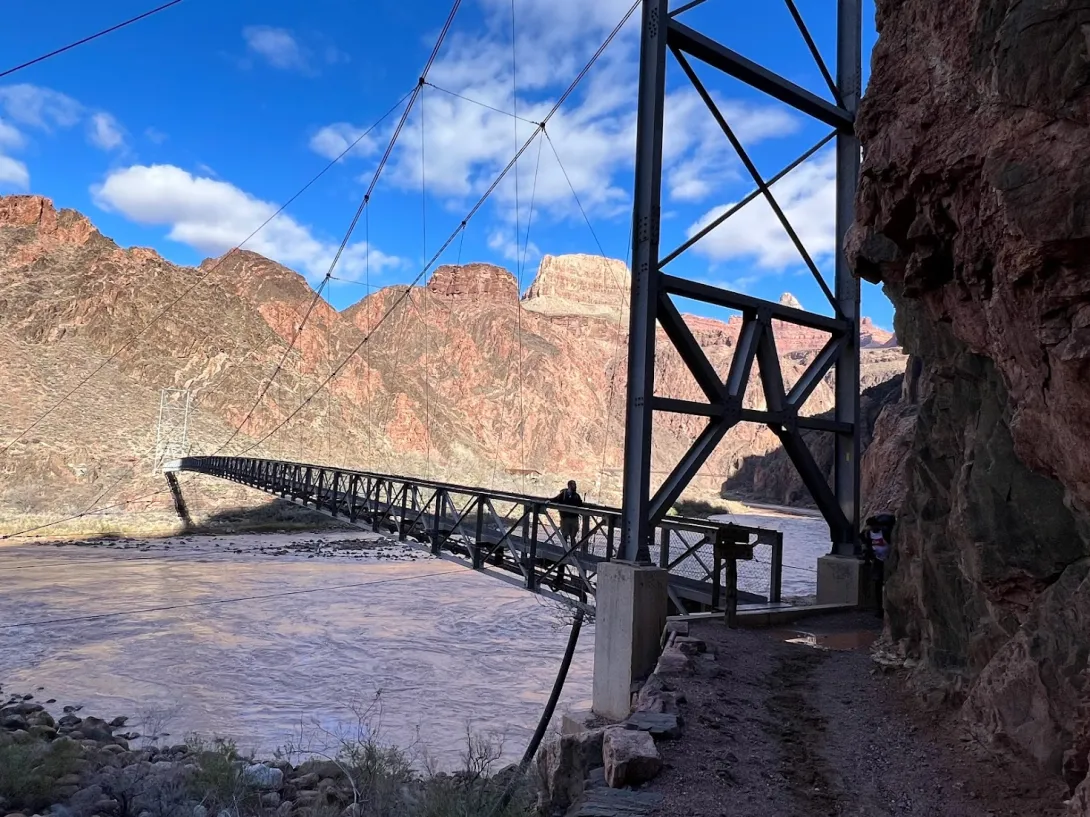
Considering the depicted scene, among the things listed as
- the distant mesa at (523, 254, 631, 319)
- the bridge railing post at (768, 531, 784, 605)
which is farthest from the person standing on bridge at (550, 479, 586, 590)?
the distant mesa at (523, 254, 631, 319)

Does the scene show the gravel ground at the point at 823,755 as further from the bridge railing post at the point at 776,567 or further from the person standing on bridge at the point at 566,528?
the person standing on bridge at the point at 566,528

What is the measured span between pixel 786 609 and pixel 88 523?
29.8m

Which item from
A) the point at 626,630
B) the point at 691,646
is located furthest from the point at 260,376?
the point at 691,646

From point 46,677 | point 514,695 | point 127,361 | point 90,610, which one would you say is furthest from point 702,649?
point 127,361

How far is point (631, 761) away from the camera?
3176 millimetres

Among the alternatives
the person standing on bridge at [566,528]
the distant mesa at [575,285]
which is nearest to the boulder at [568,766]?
the person standing on bridge at [566,528]

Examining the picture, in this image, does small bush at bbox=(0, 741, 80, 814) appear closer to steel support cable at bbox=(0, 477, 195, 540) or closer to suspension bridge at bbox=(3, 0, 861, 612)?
suspension bridge at bbox=(3, 0, 861, 612)

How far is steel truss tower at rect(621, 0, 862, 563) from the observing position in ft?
19.1

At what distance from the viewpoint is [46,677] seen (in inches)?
416

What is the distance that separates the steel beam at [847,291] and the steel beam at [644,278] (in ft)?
8.84

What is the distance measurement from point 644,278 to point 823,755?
366 cm

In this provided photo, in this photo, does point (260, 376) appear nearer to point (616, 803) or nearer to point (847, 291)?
point (847, 291)

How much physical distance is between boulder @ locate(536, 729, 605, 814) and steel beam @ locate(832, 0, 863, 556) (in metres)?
4.52

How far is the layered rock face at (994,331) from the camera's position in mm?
2561
